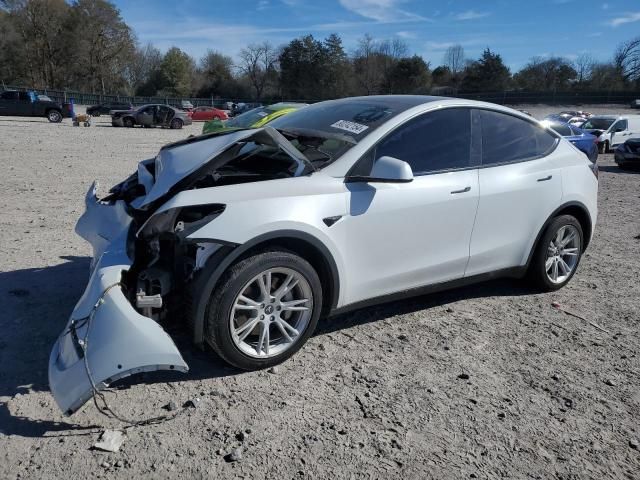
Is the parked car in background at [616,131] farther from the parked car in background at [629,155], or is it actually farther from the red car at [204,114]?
the red car at [204,114]

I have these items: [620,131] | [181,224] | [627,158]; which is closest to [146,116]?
[620,131]

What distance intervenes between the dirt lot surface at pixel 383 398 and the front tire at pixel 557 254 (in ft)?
0.50

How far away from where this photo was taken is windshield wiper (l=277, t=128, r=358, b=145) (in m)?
3.79

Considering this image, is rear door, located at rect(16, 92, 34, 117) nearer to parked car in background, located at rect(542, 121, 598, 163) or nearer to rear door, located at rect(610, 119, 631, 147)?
parked car in background, located at rect(542, 121, 598, 163)

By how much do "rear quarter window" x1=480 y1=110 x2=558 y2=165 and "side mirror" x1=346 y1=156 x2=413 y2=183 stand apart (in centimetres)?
109

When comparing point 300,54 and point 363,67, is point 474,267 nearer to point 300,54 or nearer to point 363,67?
point 300,54

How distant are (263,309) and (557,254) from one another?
3014 millimetres

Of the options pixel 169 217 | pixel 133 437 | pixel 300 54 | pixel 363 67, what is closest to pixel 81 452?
pixel 133 437

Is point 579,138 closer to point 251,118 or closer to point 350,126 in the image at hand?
point 251,118

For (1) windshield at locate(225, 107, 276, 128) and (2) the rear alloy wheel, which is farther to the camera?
(2) the rear alloy wheel

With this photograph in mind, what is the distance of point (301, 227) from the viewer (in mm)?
3291

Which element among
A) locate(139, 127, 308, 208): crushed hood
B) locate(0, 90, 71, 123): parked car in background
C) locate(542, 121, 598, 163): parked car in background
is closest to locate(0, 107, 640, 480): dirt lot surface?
locate(139, 127, 308, 208): crushed hood

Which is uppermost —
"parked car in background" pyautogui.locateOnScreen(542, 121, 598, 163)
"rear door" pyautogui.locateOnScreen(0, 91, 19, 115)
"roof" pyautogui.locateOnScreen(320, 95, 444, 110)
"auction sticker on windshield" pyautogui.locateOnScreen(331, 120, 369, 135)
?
"rear door" pyautogui.locateOnScreen(0, 91, 19, 115)

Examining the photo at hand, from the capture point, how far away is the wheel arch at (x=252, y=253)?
3.07 metres
